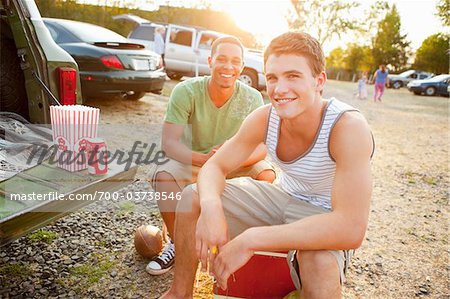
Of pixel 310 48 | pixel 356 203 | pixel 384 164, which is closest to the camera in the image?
pixel 356 203

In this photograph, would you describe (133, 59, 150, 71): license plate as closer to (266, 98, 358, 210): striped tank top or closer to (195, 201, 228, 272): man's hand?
(266, 98, 358, 210): striped tank top

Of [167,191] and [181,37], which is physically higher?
[181,37]

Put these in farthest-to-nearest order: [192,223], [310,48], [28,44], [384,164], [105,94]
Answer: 1. [105,94]
2. [384,164]
3. [28,44]
4. [192,223]
5. [310,48]

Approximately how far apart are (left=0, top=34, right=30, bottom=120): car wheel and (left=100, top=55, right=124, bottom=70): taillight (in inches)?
140

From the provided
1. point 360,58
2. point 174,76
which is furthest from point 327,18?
point 174,76

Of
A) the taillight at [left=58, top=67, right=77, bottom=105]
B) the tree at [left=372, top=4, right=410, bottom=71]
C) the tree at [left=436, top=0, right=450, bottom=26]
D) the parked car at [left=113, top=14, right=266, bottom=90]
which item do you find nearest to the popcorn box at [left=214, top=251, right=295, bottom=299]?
the taillight at [left=58, top=67, right=77, bottom=105]

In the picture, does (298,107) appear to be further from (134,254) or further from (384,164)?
(384,164)

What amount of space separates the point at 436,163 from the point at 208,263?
6.16m

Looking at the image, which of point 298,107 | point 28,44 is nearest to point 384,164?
point 298,107

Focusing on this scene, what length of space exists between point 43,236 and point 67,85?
1.14 meters

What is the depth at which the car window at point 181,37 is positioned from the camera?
517 inches

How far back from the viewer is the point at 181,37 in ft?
43.3

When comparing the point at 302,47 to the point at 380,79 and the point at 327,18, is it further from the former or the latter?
the point at 327,18

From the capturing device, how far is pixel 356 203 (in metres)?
1.78
